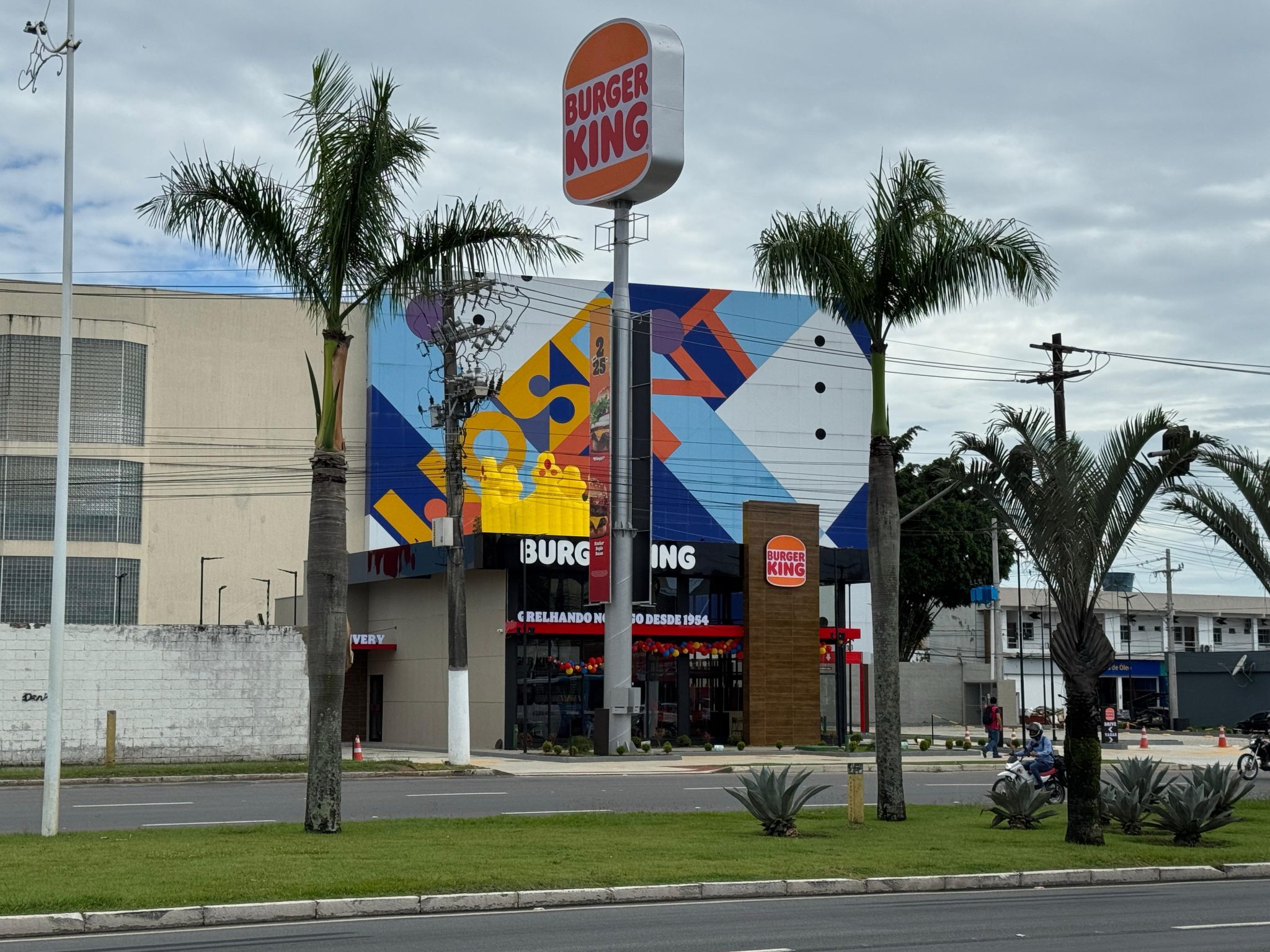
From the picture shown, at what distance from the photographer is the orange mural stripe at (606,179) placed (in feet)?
113

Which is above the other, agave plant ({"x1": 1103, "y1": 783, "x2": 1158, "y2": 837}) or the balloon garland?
the balloon garland

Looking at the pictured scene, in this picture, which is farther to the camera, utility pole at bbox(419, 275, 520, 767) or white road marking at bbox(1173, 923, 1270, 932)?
utility pole at bbox(419, 275, 520, 767)

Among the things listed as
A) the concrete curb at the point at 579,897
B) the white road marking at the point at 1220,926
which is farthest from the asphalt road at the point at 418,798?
the white road marking at the point at 1220,926

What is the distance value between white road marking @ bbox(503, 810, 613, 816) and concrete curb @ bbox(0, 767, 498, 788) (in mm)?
8441

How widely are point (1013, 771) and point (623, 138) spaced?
19.4 meters

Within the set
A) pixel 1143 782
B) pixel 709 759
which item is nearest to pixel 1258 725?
pixel 709 759

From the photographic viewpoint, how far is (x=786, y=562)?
143 feet

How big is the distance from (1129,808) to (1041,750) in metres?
4.97

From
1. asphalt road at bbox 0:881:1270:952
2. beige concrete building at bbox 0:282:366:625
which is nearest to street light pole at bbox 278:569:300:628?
beige concrete building at bbox 0:282:366:625

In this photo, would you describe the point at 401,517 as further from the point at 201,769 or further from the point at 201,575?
the point at 201,769

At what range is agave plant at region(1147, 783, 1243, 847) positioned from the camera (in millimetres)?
16516

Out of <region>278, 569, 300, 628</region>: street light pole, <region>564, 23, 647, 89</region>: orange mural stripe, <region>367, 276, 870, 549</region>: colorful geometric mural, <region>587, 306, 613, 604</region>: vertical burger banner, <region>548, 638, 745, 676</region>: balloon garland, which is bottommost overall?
<region>548, 638, 745, 676</region>: balloon garland

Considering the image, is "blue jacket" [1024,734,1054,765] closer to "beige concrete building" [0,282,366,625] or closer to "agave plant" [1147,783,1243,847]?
"agave plant" [1147,783,1243,847]

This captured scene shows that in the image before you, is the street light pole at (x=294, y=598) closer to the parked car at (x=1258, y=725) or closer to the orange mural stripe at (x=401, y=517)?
the orange mural stripe at (x=401, y=517)
